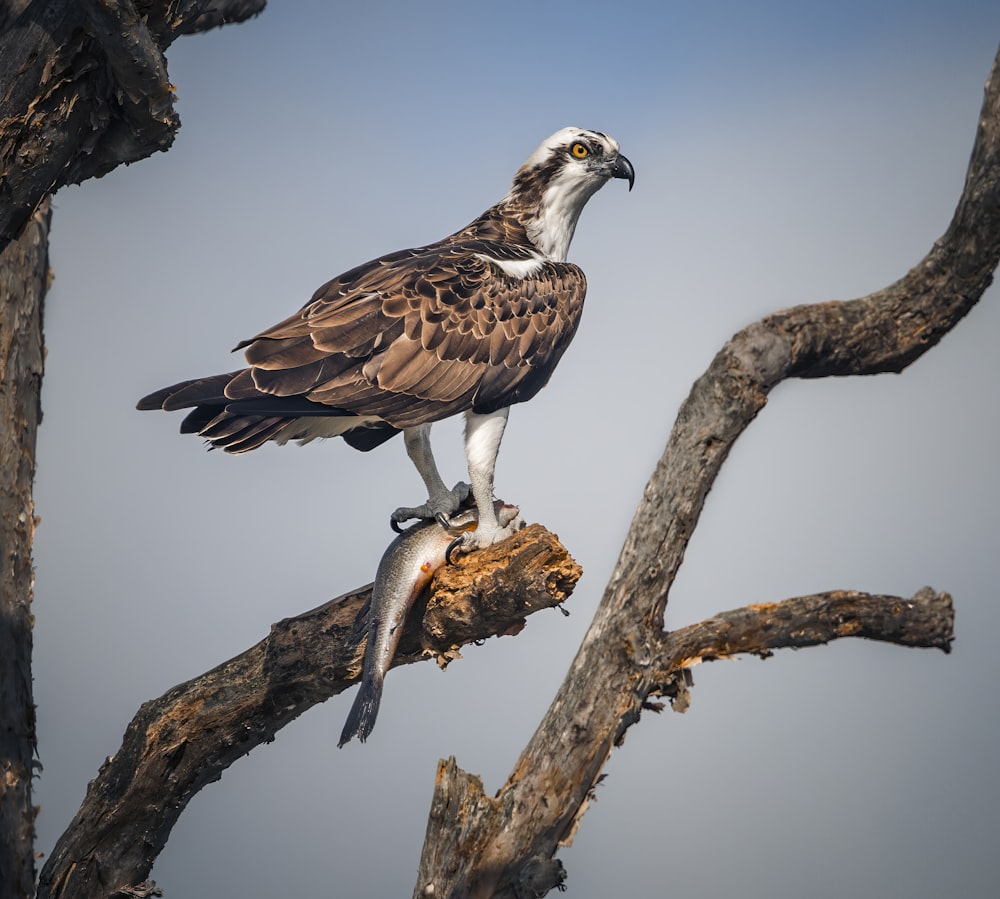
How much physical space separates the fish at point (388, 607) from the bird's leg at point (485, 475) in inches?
9.3

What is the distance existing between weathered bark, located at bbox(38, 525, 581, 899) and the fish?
235 mm

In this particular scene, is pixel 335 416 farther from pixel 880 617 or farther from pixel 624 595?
pixel 880 617

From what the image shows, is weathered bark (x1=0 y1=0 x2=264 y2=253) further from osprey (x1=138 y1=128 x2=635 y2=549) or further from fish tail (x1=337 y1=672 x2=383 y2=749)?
fish tail (x1=337 y1=672 x2=383 y2=749)

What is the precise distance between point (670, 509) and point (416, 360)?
139 centimetres

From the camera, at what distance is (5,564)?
6238 mm

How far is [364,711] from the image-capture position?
478 centimetres

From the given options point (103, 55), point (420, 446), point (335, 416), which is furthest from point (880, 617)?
point (103, 55)

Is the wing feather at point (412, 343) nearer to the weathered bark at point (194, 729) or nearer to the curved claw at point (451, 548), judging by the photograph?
the curved claw at point (451, 548)

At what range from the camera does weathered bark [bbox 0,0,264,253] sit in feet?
15.6

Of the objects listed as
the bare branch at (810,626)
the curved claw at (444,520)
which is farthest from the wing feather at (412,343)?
the bare branch at (810,626)

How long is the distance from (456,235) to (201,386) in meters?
2.18

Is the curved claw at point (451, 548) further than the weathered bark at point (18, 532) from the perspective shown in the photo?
No

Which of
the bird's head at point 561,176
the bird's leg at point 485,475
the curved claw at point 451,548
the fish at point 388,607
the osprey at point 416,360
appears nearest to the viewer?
the osprey at point 416,360

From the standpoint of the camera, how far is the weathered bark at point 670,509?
Result: 4832 millimetres
